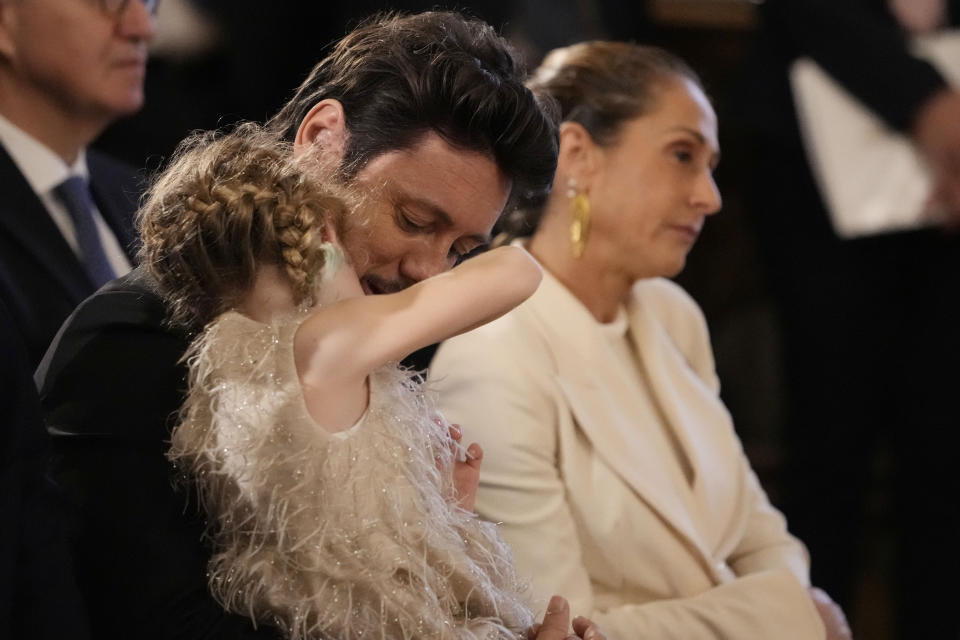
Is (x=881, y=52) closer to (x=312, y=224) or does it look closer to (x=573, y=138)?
(x=573, y=138)

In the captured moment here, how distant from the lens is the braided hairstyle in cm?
121

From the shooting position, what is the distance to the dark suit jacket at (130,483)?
124 cm

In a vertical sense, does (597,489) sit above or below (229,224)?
below

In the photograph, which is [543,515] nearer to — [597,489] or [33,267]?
[597,489]

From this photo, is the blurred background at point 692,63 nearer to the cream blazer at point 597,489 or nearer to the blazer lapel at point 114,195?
the blazer lapel at point 114,195

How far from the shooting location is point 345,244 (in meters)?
1.31

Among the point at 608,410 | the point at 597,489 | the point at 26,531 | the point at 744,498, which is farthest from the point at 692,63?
the point at 26,531

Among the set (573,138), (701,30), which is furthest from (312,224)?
(701,30)

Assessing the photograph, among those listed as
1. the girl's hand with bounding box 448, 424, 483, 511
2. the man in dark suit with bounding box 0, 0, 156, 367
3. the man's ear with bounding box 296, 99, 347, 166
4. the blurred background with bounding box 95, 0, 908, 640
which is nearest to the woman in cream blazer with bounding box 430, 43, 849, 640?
the girl's hand with bounding box 448, 424, 483, 511

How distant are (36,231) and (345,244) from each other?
0.73 m

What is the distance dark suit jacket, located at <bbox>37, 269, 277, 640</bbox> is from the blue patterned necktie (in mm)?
637

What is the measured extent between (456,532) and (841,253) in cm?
182

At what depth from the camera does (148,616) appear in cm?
124

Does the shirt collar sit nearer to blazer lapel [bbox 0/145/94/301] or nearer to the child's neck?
blazer lapel [bbox 0/145/94/301]
